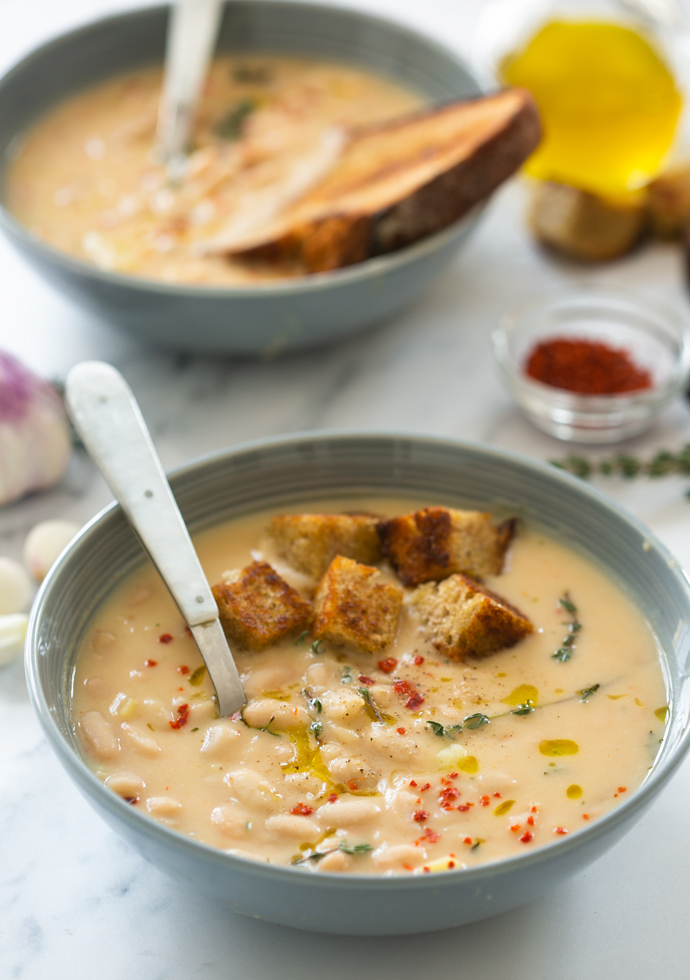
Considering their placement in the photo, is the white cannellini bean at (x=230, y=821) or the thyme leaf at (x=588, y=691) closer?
the white cannellini bean at (x=230, y=821)

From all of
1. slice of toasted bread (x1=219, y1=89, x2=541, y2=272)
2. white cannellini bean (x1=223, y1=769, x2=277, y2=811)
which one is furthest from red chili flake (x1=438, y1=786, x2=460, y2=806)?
slice of toasted bread (x1=219, y1=89, x2=541, y2=272)

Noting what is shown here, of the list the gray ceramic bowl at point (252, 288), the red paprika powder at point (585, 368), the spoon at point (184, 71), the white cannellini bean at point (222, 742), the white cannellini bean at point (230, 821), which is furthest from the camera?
the spoon at point (184, 71)

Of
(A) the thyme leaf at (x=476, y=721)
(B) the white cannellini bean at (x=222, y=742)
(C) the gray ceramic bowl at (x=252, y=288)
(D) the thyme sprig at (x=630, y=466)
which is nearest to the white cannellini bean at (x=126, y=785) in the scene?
(B) the white cannellini bean at (x=222, y=742)

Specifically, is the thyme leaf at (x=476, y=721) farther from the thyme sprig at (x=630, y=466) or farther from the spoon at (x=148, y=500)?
the thyme sprig at (x=630, y=466)

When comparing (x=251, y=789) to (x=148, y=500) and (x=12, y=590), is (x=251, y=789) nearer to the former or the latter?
(x=148, y=500)

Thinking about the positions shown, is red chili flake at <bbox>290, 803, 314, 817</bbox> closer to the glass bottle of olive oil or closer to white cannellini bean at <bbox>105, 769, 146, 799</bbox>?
white cannellini bean at <bbox>105, 769, 146, 799</bbox>

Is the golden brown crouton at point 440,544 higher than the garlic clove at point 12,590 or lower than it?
higher

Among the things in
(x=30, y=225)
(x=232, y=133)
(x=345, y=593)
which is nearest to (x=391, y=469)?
(x=345, y=593)
